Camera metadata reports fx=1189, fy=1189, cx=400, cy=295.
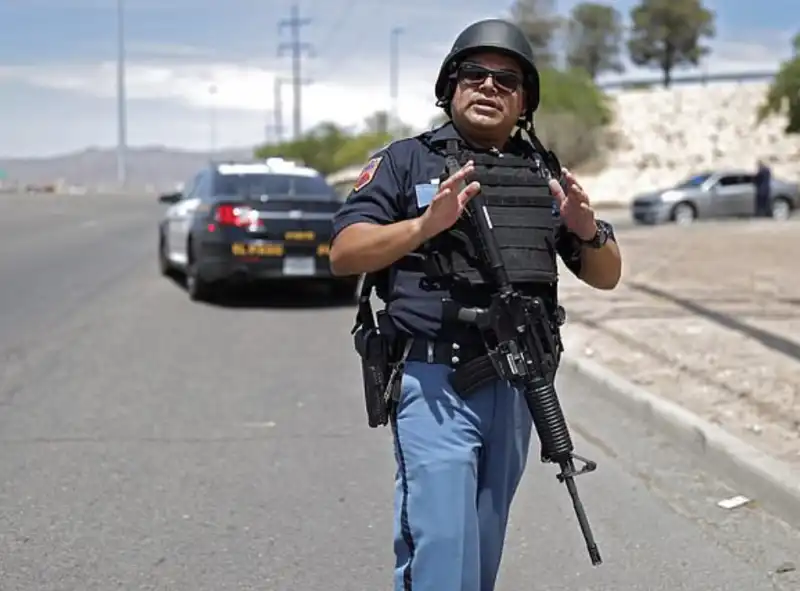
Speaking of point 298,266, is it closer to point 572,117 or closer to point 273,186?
point 273,186

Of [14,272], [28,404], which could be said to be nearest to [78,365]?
[28,404]

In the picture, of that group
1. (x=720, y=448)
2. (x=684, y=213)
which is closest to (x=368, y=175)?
(x=720, y=448)

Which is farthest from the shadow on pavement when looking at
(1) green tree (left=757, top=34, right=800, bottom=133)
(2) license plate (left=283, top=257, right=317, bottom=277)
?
(1) green tree (left=757, top=34, right=800, bottom=133)

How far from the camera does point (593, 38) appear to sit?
306 feet

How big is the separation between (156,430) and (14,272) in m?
10.4

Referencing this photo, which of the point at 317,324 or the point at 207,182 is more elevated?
the point at 207,182

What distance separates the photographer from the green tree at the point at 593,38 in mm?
91750

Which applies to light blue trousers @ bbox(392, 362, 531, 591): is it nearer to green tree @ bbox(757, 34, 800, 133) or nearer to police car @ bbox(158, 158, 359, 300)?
police car @ bbox(158, 158, 359, 300)

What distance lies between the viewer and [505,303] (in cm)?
294

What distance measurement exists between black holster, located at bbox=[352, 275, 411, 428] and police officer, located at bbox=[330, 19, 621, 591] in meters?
0.03

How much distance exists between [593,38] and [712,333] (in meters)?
86.4

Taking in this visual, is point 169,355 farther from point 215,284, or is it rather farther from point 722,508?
point 722,508

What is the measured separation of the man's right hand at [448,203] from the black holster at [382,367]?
1.22 feet

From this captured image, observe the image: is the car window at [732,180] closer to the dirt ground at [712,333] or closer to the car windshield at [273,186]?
the dirt ground at [712,333]
